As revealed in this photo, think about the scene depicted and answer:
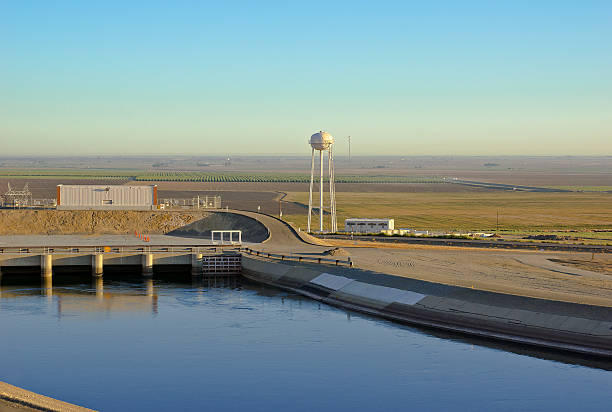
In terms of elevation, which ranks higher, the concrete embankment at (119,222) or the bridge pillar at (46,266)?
the concrete embankment at (119,222)

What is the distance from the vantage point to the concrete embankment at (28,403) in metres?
38.1

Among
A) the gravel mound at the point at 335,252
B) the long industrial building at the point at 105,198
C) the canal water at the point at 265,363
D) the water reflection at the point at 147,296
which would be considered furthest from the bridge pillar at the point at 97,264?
the long industrial building at the point at 105,198

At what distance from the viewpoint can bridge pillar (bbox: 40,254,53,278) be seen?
8612cm

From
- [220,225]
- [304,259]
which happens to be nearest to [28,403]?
[304,259]

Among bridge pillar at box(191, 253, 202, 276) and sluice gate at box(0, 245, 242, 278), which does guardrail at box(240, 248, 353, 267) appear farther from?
bridge pillar at box(191, 253, 202, 276)

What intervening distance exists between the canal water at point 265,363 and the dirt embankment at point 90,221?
4051cm

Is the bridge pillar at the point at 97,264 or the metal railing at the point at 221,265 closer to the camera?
the bridge pillar at the point at 97,264

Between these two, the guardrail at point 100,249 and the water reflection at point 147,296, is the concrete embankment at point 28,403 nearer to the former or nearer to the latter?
the water reflection at point 147,296

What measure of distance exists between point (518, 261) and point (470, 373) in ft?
137

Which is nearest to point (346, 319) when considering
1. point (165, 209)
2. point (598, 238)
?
point (165, 209)

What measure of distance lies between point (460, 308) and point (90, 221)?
65.9 m

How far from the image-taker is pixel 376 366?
51.8 metres

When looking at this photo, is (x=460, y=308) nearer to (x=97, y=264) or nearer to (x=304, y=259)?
(x=304, y=259)

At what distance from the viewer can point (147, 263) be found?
8838 centimetres
